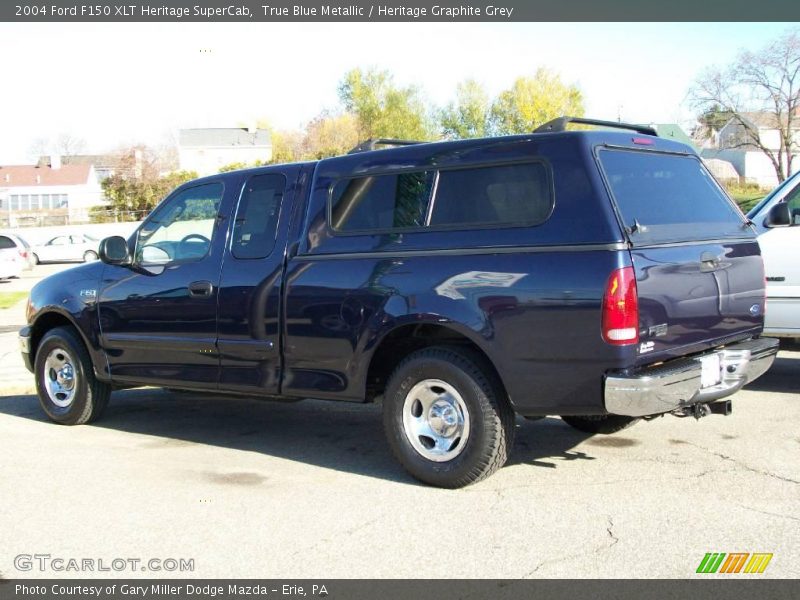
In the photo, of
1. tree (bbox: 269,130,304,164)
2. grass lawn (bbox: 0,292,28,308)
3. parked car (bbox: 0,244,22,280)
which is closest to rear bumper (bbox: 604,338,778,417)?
grass lawn (bbox: 0,292,28,308)

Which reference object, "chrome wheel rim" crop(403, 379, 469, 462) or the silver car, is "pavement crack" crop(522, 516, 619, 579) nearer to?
"chrome wheel rim" crop(403, 379, 469, 462)

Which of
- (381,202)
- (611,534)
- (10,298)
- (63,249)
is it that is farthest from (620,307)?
(63,249)

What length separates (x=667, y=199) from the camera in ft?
18.0

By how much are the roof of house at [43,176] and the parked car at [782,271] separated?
8289 centimetres

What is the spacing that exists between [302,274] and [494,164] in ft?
4.97

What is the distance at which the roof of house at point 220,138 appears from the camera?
279 ft

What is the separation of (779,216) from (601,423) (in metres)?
2.69

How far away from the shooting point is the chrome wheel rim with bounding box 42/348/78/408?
7609 millimetres

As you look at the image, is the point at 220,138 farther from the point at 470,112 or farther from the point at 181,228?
the point at 181,228

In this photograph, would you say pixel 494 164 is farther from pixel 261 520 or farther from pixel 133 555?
pixel 133 555

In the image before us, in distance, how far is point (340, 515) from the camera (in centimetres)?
501

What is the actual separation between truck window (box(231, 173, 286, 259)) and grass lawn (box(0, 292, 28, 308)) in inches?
584

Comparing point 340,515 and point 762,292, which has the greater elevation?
point 762,292
